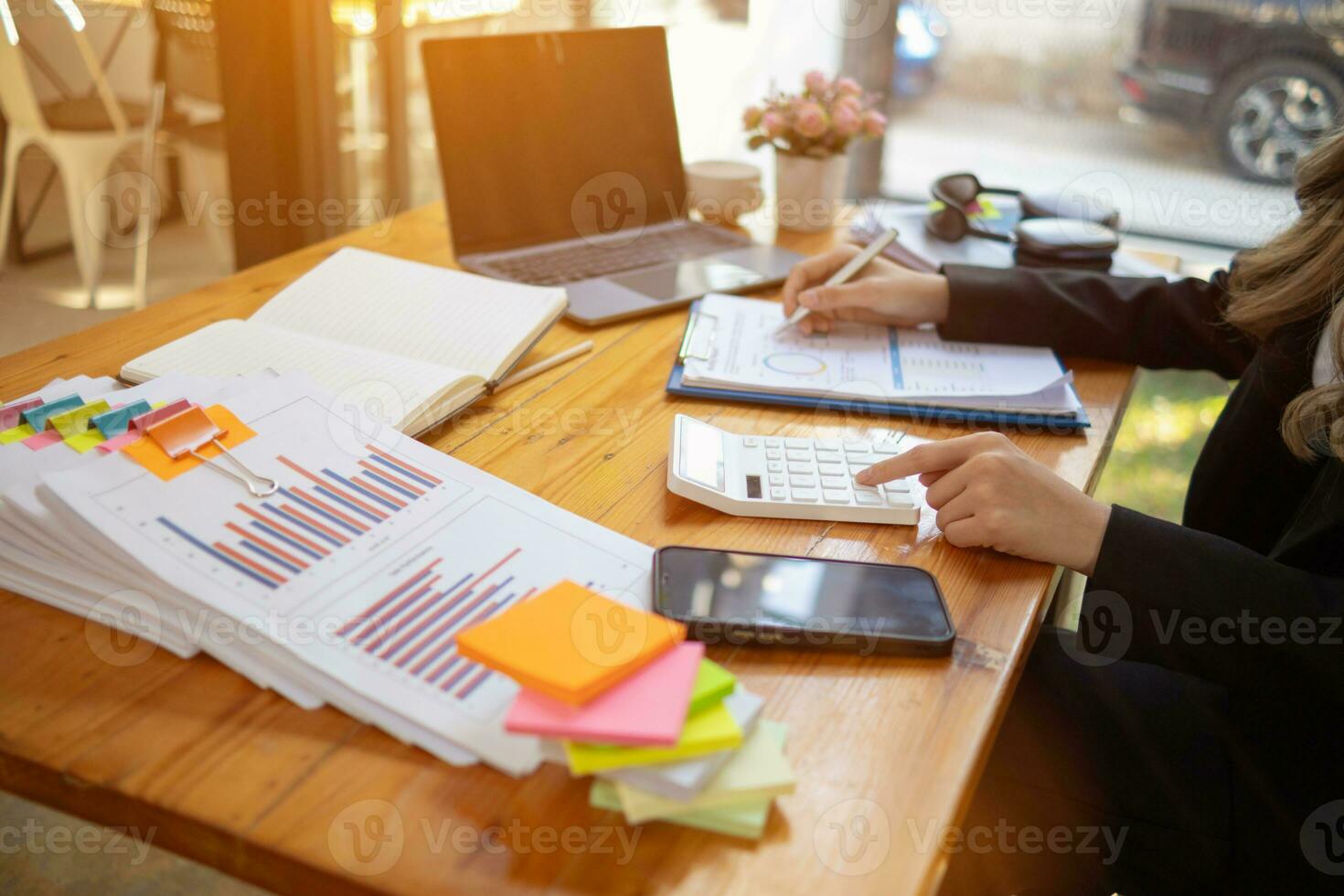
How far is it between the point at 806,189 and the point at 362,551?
102 cm

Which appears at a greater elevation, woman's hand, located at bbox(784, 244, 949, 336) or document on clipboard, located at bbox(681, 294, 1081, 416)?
woman's hand, located at bbox(784, 244, 949, 336)

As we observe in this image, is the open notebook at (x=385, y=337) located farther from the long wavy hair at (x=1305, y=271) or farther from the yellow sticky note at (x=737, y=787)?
the long wavy hair at (x=1305, y=271)

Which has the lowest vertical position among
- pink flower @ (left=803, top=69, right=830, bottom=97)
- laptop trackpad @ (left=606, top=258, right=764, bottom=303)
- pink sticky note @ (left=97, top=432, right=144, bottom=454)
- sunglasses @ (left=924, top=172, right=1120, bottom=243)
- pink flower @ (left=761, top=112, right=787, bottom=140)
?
laptop trackpad @ (left=606, top=258, right=764, bottom=303)

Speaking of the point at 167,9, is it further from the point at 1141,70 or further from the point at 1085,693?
the point at 1085,693

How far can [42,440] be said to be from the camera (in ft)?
2.23

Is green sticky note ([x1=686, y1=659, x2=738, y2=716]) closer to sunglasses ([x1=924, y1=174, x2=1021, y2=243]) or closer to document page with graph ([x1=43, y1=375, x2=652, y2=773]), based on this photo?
document page with graph ([x1=43, y1=375, x2=652, y2=773])

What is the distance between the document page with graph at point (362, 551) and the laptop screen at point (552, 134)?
556mm

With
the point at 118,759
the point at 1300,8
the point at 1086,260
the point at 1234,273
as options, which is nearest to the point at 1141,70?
the point at 1300,8

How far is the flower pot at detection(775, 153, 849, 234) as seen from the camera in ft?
4.78

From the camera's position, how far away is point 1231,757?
33.1 inches

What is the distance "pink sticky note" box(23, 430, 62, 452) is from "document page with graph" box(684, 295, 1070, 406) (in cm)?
51

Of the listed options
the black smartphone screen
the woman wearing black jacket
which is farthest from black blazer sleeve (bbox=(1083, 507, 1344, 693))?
the black smartphone screen

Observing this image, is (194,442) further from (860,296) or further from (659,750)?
(860,296)

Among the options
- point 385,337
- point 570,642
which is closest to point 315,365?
point 385,337
